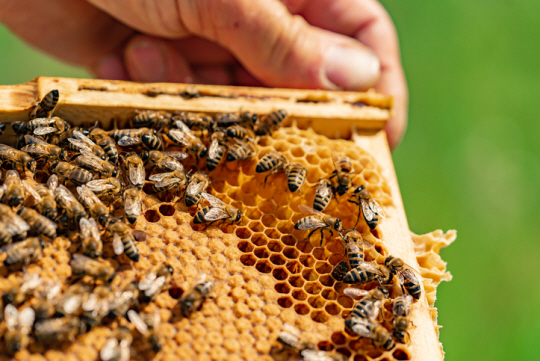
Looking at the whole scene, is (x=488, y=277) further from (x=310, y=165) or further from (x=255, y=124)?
(x=255, y=124)

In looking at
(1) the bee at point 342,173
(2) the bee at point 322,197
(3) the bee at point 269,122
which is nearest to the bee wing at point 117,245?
(2) the bee at point 322,197

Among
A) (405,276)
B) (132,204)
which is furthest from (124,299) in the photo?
(405,276)

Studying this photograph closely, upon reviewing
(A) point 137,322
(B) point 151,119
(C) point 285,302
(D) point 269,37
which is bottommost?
(C) point 285,302

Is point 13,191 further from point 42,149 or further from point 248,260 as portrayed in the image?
point 248,260

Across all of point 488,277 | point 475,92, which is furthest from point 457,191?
point 475,92

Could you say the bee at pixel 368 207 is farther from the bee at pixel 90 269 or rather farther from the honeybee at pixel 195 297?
the bee at pixel 90 269

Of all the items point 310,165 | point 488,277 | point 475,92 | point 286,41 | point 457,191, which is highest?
point 286,41
